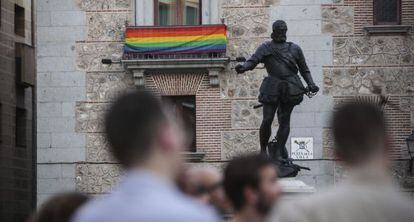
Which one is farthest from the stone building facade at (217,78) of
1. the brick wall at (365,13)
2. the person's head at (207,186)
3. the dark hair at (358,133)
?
the dark hair at (358,133)

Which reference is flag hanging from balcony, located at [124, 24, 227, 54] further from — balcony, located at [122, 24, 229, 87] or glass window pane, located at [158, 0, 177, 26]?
glass window pane, located at [158, 0, 177, 26]

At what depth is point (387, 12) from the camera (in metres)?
25.5

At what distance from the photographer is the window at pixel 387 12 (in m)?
25.5

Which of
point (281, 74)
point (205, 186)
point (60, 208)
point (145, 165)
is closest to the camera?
point (145, 165)

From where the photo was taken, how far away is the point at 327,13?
2567 centimetres

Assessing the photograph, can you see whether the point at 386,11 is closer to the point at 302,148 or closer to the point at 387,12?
the point at 387,12

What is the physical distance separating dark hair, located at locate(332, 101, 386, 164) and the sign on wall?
20.1 m

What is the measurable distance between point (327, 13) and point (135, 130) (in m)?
21.5

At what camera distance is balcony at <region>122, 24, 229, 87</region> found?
2544 centimetres

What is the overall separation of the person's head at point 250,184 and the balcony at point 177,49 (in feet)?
62.6

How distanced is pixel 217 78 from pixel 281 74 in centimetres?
982

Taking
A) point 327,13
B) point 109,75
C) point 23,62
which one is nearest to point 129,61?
point 109,75

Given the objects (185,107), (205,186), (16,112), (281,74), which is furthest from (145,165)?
(16,112)

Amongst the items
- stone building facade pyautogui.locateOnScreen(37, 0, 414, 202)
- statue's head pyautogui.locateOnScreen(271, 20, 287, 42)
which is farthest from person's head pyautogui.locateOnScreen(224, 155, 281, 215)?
stone building facade pyautogui.locateOnScreen(37, 0, 414, 202)
